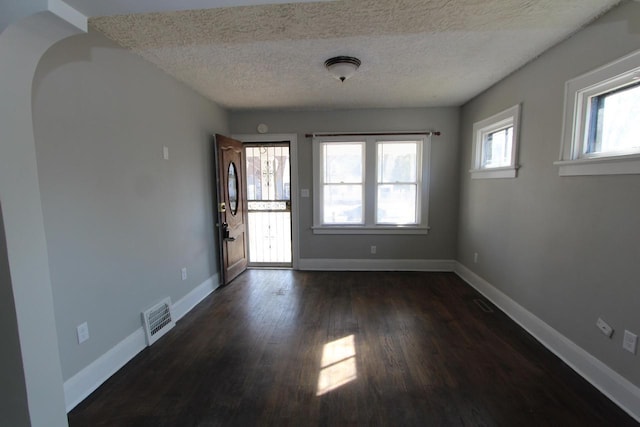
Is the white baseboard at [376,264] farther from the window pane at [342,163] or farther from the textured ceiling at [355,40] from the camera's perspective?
the textured ceiling at [355,40]

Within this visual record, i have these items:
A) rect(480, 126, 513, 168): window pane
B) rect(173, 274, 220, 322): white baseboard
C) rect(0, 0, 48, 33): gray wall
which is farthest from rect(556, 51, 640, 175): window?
A: rect(173, 274, 220, 322): white baseboard

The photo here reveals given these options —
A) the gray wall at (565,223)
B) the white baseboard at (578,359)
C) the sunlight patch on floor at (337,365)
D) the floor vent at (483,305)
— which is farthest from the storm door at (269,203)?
the white baseboard at (578,359)

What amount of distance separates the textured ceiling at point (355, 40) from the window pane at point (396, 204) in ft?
4.75

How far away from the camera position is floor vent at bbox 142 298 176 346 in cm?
235

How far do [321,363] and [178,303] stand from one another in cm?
166

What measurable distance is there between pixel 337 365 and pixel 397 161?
2991 millimetres

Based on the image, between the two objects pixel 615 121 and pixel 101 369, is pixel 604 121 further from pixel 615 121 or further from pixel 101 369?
pixel 101 369

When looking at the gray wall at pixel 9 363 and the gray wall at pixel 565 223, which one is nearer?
the gray wall at pixel 9 363

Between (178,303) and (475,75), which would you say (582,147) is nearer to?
(475,75)

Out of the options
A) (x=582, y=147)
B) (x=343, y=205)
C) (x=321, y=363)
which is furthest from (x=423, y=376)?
(x=343, y=205)

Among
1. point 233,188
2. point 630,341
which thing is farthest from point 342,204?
point 630,341

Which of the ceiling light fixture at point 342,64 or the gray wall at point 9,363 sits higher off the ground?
the ceiling light fixture at point 342,64

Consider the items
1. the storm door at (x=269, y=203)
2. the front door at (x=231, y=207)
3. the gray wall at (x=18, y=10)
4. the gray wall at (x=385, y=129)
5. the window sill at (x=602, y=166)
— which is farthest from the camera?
the storm door at (x=269, y=203)

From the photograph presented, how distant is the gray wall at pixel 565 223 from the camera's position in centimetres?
167
